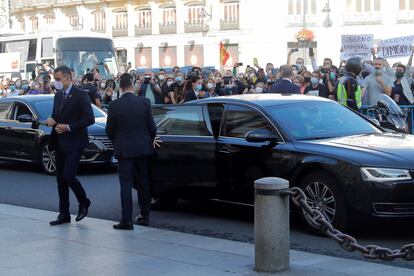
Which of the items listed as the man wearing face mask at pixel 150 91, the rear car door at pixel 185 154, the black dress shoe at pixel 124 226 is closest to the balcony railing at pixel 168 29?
the man wearing face mask at pixel 150 91

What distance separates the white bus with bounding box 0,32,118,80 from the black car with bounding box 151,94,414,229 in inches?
855

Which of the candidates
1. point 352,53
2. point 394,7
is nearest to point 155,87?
point 352,53

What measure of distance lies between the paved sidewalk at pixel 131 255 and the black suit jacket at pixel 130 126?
36.4 inches

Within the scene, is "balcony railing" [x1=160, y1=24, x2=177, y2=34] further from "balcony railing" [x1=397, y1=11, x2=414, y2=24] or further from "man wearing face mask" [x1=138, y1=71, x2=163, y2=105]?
"man wearing face mask" [x1=138, y1=71, x2=163, y2=105]

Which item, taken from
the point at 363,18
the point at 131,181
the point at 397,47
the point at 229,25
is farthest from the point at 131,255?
the point at 229,25

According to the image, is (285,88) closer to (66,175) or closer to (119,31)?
(66,175)

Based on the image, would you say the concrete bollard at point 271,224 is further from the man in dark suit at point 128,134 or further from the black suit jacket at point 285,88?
the black suit jacket at point 285,88

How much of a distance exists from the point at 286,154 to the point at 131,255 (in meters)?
2.14

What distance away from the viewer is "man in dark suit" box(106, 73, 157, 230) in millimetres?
8969

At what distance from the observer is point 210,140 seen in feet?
31.4

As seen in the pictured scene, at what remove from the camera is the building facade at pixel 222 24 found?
177 feet

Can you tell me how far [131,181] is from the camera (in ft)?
29.8

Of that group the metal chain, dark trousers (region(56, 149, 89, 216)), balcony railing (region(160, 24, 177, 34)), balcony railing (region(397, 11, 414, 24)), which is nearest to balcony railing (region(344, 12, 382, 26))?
balcony railing (region(397, 11, 414, 24))

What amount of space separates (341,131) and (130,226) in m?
2.67
